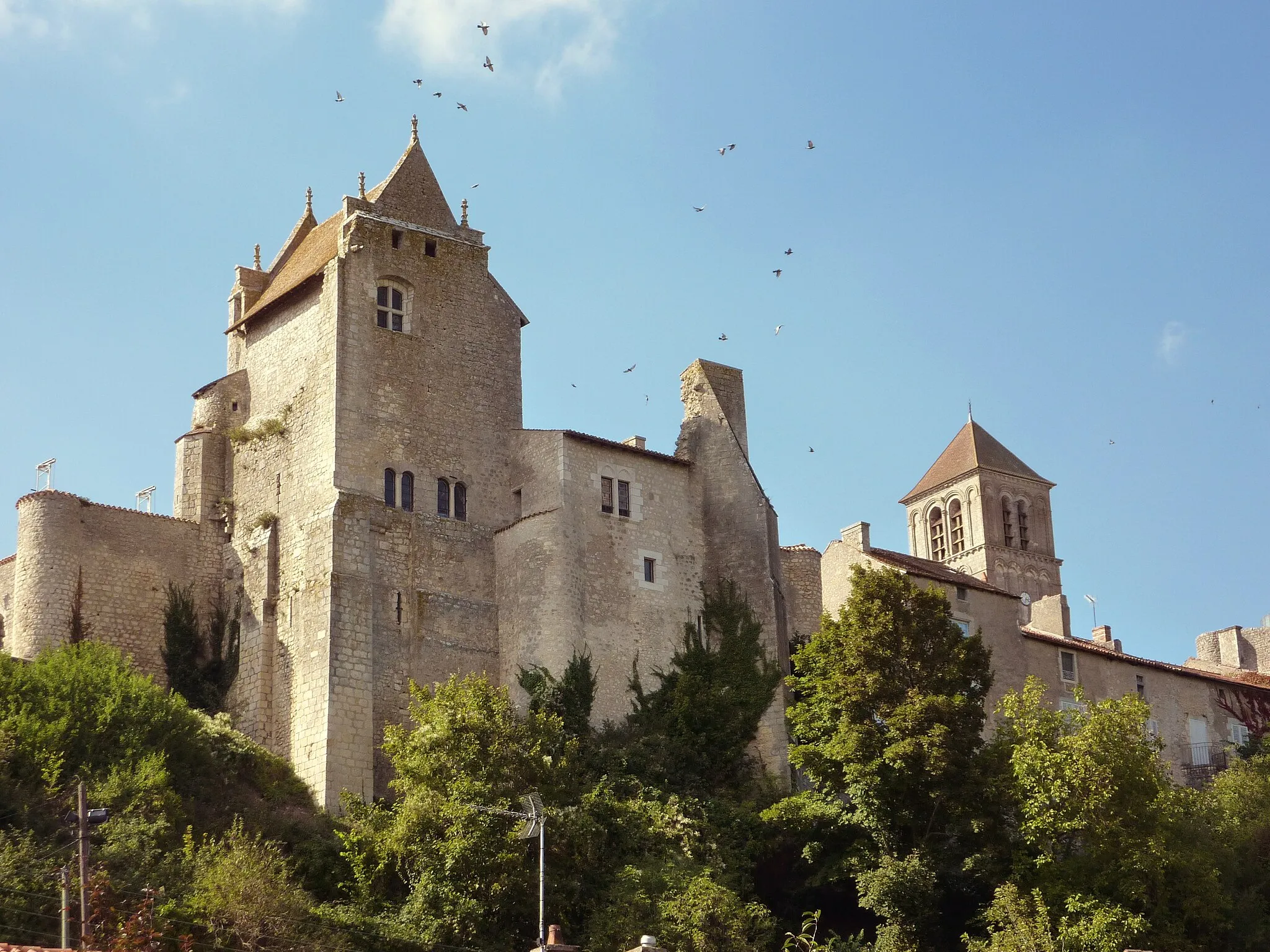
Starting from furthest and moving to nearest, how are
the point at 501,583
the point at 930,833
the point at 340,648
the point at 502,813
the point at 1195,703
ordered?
the point at 1195,703 → the point at 501,583 → the point at 340,648 → the point at 930,833 → the point at 502,813

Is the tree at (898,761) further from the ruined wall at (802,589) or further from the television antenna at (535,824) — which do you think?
the ruined wall at (802,589)

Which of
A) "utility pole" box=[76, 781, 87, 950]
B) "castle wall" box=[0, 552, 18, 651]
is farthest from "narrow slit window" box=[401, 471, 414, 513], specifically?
"utility pole" box=[76, 781, 87, 950]

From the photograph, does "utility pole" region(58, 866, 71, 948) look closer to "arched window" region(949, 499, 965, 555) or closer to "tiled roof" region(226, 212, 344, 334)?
"tiled roof" region(226, 212, 344, 334)

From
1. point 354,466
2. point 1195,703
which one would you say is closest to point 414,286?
point 354,466

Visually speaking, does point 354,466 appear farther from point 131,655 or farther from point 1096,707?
point 1096,707

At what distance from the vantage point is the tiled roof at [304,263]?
5591cm

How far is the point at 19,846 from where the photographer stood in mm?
38906

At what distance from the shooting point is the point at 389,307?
54.6 m

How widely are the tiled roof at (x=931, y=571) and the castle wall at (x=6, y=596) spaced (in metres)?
24.1

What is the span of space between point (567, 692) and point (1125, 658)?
19896 millimetres

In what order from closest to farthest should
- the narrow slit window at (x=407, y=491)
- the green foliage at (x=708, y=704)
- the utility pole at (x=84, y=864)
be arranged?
1. the utility pole at (x=84, y=864)
2. the green foliage at (x=708, y=704)
3. the narrow slit window at (x=407, y=491)

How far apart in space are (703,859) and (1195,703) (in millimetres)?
23186

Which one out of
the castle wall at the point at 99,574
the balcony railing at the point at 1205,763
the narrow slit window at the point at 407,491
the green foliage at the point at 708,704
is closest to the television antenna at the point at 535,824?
the green foliage at the point at 708,704

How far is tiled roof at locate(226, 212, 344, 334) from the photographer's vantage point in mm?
55906
